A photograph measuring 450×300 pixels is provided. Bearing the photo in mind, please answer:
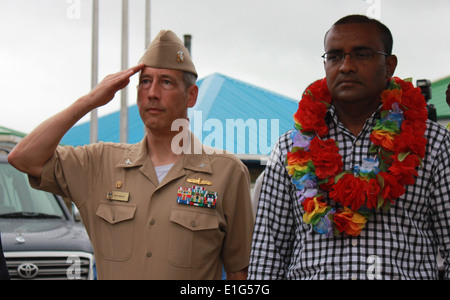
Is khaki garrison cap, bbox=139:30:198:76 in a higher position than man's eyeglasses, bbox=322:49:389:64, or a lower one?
higher

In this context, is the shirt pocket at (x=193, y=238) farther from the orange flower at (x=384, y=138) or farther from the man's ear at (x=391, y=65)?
the man's ear at (x=391, y=65)

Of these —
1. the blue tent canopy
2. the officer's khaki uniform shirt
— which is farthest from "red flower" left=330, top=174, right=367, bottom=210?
the blue tent canopy

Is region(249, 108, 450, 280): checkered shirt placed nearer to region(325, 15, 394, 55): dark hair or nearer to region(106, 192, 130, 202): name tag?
region(325, 15, 394, 55): dark hair

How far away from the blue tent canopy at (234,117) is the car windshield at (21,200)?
11.4 ft

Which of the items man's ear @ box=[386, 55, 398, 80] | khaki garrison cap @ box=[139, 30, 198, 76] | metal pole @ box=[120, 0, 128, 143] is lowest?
man's ear @ box=[386, 55, 398, 80]

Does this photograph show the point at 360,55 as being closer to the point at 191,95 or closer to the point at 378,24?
the point at 378,24

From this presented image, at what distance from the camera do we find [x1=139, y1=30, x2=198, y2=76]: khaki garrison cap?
11.9ft

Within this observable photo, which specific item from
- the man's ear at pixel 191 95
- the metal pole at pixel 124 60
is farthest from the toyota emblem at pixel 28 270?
the metal pole at pixel 124 60

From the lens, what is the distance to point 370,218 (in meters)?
2.94

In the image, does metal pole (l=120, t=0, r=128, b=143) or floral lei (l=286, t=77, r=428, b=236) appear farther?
metal pole (l=120, t=0, r=128, b=143)

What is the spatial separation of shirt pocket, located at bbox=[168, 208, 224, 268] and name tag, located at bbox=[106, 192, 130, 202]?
260mm

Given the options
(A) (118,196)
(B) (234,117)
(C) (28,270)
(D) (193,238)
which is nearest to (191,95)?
(A) (118,196)

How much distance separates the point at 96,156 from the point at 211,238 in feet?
2.50
